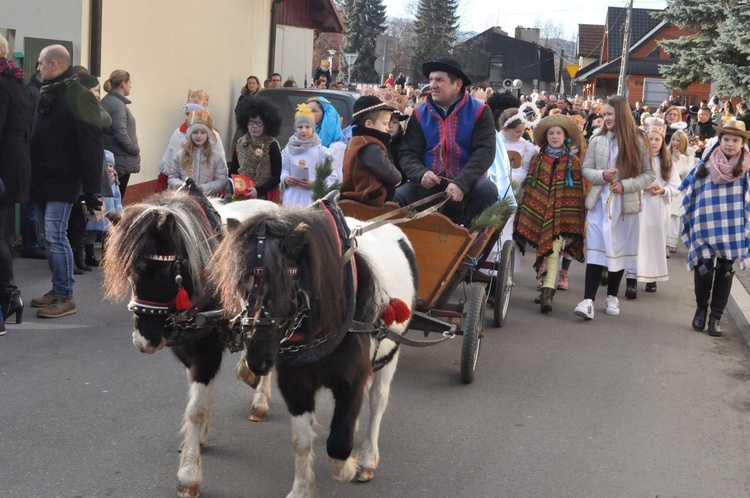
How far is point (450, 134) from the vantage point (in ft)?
23.9

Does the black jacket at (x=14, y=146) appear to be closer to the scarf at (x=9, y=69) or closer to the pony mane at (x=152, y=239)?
the scarf at (x=9, y=69)

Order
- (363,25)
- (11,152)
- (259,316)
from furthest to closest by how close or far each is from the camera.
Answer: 1. (363,25)
2. (11,152)
3. (259,316)

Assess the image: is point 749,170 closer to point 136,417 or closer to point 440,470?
point 440,470

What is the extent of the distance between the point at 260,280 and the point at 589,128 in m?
19.3

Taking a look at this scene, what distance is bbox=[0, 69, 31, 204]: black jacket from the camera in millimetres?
7480

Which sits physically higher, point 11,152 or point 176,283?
point 11,152

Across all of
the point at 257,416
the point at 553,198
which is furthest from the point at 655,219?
the point at 257,416

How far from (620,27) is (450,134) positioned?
73821mm

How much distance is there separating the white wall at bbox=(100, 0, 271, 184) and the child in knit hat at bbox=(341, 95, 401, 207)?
684 centimetres

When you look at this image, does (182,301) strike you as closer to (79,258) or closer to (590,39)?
(79,258)

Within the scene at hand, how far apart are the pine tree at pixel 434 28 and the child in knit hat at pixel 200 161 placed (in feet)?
224

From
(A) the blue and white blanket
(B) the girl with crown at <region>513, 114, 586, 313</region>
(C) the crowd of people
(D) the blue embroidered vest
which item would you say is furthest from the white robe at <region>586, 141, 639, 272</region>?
(D) the blue embroidered vest

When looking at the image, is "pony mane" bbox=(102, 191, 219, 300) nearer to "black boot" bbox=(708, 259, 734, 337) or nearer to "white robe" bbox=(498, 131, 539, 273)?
"white robe" bbox=(498, 131, 539, 273)

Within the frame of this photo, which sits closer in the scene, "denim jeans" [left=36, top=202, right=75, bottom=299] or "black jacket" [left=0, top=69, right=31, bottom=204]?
"black jacket" [left=0, top=69, right=31, bottom=204]
